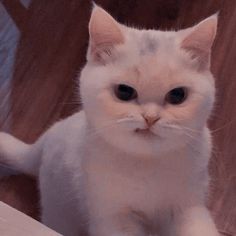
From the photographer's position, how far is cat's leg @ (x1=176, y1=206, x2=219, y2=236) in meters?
0.89

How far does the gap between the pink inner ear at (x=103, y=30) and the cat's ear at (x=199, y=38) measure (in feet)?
0.32

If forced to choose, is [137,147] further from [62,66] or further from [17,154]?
[62,66]

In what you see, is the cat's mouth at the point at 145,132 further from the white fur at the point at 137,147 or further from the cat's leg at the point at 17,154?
the cat's leg at the point at 17,154

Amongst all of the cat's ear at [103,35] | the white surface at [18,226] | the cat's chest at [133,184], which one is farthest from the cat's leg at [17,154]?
the white surface at [18,226]

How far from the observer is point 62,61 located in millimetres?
1504

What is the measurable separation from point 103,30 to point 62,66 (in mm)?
717

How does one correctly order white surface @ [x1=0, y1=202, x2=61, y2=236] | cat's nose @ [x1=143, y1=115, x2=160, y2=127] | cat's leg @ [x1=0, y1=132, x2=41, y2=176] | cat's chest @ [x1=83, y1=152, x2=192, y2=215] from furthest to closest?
cat's leg @ [x1=0, y1=132, x2=41, y2=176]
cat's chest @ [x1=83, y1=152, x2=192, y2=215]
cat's nose @ [x1=143, y1=115, x2=160, y2=127]
white surface @ [x1=0, y1=202, x2=61, y2=236]

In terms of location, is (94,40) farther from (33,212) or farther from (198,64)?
(33,212)

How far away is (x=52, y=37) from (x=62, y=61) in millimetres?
90

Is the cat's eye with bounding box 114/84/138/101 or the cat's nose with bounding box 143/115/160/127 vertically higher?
the cat's eye with bounding box 114/84/138/101

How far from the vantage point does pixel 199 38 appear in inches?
31.4

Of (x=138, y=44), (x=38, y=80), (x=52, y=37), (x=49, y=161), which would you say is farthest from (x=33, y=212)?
(x=138, y=44)

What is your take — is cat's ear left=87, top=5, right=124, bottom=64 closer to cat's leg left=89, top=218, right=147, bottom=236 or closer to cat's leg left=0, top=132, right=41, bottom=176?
cat's leg left=89, top=218, right=147, bottom=236

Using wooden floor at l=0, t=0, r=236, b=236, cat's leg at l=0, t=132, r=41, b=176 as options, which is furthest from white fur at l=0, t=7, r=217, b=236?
wooden floor at l=0, t=0, r=236, b=236
